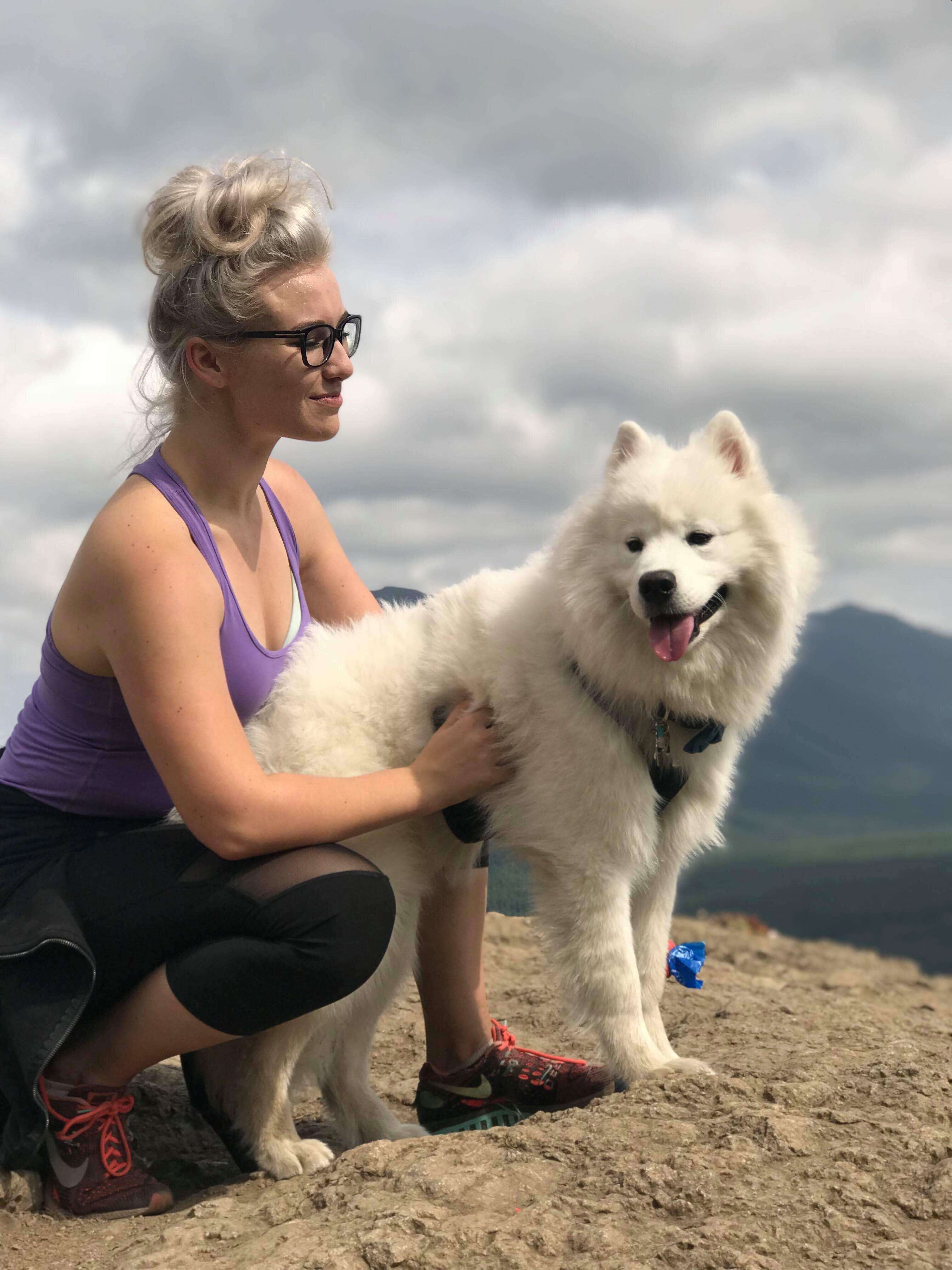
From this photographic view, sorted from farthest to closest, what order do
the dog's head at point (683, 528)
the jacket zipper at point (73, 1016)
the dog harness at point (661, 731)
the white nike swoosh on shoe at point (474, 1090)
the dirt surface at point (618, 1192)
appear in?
the white nike swoosh on shoe at point (474, 1090) < the dog harness at point (661, 731) < the dog's head at point (683, 528) < the jacket zipper at point (73, 1016) < the dirt surface at point (618, 1192)

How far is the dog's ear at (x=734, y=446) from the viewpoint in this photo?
10.4 feet

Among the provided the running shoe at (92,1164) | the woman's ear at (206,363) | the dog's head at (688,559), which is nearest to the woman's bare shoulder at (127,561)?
the woman's ear at (206,363)

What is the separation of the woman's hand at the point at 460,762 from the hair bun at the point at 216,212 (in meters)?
1.34

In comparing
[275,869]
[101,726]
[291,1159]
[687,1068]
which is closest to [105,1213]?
[291,1159]

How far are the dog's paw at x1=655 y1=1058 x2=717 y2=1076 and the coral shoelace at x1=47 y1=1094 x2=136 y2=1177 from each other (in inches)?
55.5

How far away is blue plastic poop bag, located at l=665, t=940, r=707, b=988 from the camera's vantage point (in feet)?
11.8

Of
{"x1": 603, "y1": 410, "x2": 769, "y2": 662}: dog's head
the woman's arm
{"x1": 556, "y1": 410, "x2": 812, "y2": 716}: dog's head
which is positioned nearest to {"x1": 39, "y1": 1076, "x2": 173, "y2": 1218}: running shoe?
the woman's arm

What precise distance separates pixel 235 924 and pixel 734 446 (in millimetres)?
1884

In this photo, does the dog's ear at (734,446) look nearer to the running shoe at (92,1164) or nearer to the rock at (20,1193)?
the running shoe at (92,1164)

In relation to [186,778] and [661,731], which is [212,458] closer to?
[186,778]

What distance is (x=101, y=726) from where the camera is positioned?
2.82m

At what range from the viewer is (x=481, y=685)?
3117 millimetres

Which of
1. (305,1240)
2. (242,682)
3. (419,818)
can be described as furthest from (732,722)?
(305,1240)

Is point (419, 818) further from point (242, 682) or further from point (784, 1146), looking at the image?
point (784, 1146)
